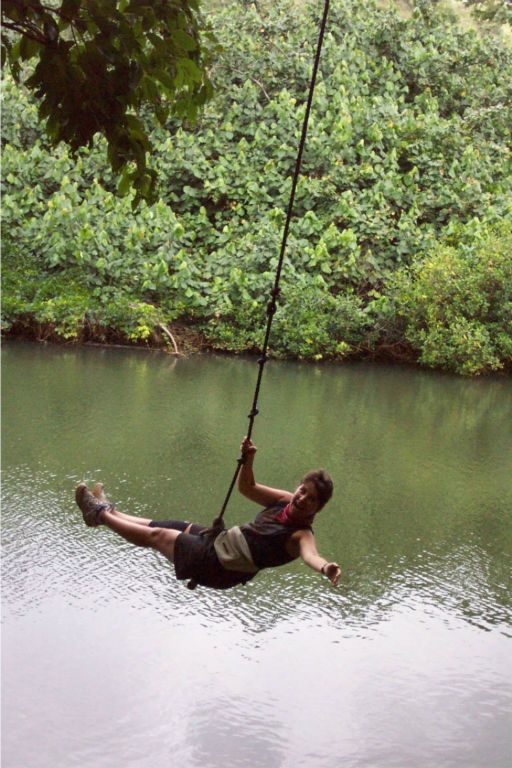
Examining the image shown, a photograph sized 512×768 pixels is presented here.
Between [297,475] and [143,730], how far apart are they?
3419 mm

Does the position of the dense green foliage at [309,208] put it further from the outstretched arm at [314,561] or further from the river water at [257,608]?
the outstretched arm at [314,561]

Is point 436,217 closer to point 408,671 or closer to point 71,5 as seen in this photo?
point 408,671

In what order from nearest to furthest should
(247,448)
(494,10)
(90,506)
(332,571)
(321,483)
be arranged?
1. (332,571)
2. (321,483)
3. (247,448)
4. (90,506)
5. (494,10)

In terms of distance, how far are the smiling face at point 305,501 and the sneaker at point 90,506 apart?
0.74 metres

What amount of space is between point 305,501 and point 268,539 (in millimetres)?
174

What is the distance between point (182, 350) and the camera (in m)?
12.8

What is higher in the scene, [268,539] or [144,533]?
[268,539]

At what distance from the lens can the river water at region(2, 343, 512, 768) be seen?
407 centimetres

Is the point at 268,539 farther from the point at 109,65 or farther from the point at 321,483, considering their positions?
the point at 109,65

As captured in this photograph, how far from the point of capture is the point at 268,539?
3227 mm

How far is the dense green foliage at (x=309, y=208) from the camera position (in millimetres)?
12500

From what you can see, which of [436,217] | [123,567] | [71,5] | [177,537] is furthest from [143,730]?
[436,217]

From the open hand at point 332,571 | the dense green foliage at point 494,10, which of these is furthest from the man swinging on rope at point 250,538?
the dense green foliage at point 494,10

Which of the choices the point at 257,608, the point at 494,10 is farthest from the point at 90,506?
the point at 494,10
